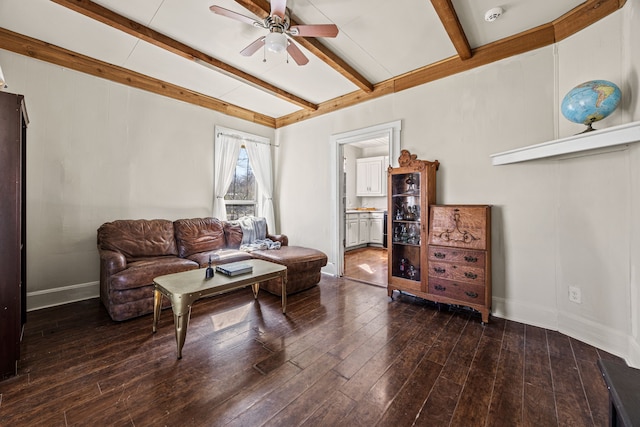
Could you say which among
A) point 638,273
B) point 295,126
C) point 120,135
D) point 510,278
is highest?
point 295,126

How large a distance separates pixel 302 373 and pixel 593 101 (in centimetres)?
299

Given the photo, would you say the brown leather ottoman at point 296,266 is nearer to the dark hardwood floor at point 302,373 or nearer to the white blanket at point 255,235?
the white blanket at point 255,235

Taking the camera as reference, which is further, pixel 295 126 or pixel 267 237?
pixel 295 126

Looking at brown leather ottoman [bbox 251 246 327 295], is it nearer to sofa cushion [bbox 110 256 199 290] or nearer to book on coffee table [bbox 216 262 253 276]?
book on coffee table [bbox 216 262 253 276]

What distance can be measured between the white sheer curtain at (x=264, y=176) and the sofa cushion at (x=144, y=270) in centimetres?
215

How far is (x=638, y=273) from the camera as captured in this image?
193 cm

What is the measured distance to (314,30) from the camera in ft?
7.21

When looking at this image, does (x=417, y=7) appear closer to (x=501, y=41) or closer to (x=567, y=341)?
(x=501, y=41)

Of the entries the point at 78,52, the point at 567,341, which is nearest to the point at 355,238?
the point at 567,341

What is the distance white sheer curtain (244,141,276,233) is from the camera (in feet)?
16.4

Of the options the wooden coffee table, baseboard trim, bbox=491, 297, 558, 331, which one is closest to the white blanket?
the wooden coffee table

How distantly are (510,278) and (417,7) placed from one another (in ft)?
9.17

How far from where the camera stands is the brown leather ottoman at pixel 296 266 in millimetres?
3375

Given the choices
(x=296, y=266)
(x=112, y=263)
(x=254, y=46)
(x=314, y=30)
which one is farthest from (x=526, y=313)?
(x=112, y=263)
